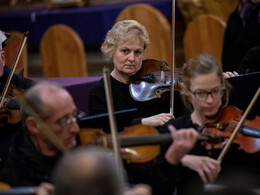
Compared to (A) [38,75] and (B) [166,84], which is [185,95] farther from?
(A) [38,75]

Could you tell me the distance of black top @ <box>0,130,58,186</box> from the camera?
155 cm

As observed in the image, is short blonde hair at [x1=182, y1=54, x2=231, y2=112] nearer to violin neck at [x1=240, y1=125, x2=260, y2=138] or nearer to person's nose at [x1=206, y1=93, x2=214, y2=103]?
person's nose at [x1=206, y1=93, x2=214, y2=103]

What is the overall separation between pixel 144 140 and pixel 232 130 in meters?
0.33

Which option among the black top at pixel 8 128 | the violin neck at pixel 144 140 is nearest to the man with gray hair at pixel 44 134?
the violin neck at pixel 144 140

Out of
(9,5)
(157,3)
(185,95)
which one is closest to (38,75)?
(9,5)

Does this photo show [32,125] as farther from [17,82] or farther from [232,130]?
[17,82]

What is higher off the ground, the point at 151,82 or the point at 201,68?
the point at 201,68

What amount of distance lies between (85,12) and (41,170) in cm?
250

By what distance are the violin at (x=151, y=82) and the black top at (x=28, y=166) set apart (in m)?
0.82

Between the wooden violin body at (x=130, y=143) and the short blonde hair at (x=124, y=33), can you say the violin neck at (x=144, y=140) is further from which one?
the short blonde hair at (x=124, y=33)

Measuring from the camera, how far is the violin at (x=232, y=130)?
1660 mm

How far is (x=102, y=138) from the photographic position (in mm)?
1592

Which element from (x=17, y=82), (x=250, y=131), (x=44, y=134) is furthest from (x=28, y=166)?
(x=17, y=82)

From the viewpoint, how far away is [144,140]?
1621mm
